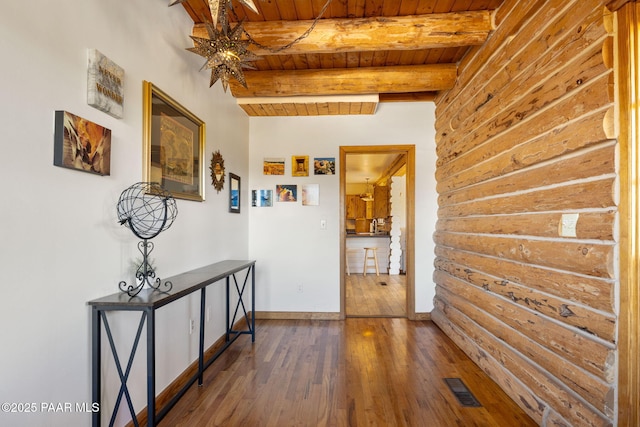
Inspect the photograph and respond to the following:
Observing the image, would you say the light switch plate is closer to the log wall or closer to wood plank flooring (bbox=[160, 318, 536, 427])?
the log wall

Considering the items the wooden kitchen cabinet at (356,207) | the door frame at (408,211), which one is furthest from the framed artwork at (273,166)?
the wooden kitchen cabinet at (356,207)

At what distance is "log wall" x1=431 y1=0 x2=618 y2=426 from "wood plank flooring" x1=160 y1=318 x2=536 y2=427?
0.24m

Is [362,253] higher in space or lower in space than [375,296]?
higher

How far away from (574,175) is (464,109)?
1.54 m

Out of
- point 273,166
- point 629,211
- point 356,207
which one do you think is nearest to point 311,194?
point 273,166

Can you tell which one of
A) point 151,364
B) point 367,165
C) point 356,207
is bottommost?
point 151,364

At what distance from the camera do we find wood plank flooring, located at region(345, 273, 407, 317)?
3.96 metres

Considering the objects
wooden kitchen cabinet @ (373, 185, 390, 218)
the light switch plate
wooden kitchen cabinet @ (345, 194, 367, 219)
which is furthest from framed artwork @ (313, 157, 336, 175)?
wooden kitchen cabinet @ (345, 194, 367, 219)

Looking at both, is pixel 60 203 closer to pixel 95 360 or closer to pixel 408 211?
pixel 95 360

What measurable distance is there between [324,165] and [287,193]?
0.60 meters

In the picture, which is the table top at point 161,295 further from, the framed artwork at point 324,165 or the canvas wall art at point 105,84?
the framed artwork at point 324,165

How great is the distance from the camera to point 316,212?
3.75 metres

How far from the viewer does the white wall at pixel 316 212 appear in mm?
3660

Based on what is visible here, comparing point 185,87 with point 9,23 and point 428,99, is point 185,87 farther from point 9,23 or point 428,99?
point 428,99
